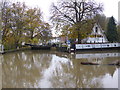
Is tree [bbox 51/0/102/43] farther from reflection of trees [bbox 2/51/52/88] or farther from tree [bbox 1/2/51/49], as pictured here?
reflection of trees [bbox 2/51/52/88]

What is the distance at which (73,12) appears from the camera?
79.5 feet

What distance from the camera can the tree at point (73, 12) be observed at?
913 inches

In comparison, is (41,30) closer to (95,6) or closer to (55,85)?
(95,6)

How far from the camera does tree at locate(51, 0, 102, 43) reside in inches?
913

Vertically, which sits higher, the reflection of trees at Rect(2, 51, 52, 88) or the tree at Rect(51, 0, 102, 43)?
the tree at Rect(51, 0, 102, 43)

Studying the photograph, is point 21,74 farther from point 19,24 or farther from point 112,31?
point 112,31

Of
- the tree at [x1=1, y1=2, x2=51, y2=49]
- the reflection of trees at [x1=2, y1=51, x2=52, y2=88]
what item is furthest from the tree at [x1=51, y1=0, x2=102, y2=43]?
the reflection of trees at [x1=2, y1=51, x2=52, y2=88]

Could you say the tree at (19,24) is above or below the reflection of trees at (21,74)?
above

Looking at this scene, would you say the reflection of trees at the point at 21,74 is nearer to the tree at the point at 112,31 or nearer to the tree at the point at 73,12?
the tree at the point at 73,12

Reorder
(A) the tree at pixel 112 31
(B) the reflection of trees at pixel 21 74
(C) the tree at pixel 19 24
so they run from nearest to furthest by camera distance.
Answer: (B) the reflection of trees at pixel 21 74, (C) the tree at pixel 19 24, (A) the tree at pixel 112 31

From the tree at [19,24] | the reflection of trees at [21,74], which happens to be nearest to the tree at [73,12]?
the tree at [19,24]

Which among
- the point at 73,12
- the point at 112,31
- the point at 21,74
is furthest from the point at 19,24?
the point at 112,31

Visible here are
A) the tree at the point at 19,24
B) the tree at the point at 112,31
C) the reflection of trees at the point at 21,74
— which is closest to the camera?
the reflection of trees at the point at 21,74

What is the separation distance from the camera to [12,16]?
24.0 m
